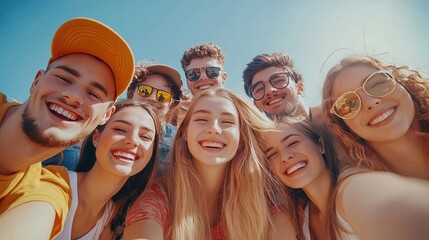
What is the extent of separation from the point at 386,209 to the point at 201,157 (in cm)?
194

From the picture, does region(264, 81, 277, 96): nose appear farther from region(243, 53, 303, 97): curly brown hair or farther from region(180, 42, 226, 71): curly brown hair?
region(180, 42, 226, 71): curly brown hair

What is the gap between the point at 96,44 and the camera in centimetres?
251

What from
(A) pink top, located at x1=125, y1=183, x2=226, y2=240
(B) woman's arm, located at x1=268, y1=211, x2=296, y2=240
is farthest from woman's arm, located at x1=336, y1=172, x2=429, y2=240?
(A) pink top, located at x1=125, y1=183, x2=226, y2=240

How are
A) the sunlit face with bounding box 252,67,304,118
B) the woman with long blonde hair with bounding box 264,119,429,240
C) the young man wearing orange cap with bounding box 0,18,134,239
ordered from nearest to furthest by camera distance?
the woman with long blonde hair with bounding box 264,119,429,240 < the young man wearing orange cap with bounding box 0,18,134,239 < the sunlit face with bounding box 252,67,304,118

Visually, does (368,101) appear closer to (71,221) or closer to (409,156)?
(409,156)

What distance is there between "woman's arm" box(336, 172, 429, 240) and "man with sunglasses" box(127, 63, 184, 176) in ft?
10.6

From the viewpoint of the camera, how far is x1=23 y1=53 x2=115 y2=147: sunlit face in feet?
6.60

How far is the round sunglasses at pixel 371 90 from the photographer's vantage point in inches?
107

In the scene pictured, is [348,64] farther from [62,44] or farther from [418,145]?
[62,44]

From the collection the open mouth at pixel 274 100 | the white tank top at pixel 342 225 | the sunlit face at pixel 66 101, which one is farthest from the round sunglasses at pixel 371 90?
the sunlit face at pixel 66 101

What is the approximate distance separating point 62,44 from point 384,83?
3.54 metres

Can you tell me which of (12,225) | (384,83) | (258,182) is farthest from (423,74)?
(12,225)

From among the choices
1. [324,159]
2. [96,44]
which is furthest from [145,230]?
[324,159]

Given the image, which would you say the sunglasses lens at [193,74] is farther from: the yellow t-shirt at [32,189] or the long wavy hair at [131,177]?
the yellow t-shirt at [32,189]
